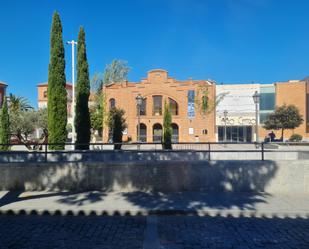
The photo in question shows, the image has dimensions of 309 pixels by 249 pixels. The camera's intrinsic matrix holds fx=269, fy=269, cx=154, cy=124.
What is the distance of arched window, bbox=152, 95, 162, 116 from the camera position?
44.2 metres

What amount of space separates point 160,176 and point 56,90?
1180 cm

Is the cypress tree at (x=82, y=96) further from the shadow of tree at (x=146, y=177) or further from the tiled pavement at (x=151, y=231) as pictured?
the tiled pavement at (x=151, y=231)

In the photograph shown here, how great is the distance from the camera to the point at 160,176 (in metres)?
8.36

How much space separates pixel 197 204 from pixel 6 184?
234 inches

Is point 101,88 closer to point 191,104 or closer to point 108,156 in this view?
point 191,104

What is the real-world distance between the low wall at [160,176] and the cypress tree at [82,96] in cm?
793

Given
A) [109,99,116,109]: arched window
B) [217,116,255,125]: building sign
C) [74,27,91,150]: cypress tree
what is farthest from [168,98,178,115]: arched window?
[74,27,91,150]: cypress tree

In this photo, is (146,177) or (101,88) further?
(101,88)

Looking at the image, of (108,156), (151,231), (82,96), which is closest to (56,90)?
(82,96)

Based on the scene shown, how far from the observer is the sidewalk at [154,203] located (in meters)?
6.37

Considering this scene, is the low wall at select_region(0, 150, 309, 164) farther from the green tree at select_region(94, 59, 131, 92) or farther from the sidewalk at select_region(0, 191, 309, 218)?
the green tree at select_region(94, 59, 131, 92)

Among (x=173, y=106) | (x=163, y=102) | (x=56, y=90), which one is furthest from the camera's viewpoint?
(x=173, y=106)

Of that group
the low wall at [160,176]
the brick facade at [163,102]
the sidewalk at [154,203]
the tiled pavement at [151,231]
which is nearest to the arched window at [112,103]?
the brick facade at [163,102]

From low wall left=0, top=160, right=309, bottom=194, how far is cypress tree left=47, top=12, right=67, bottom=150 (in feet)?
26.2
